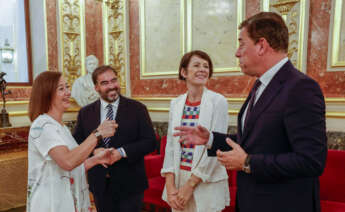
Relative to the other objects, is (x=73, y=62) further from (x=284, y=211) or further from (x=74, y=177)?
(x=284, y=211)

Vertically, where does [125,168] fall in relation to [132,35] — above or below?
below

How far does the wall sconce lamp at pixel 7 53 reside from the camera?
3891 millimetres

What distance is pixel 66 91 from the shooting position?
166cm

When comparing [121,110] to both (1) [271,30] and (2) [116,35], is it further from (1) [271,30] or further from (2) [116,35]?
(2) [116,35]

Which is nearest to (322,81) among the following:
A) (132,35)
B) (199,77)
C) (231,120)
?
(231,120)

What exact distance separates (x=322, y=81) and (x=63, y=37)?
4.06 meters

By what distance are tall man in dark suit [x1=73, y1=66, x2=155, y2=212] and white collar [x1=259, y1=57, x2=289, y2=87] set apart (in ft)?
3.39

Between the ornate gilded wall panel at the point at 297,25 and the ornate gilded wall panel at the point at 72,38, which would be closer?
the ornate gilded wall panel at the point at 297,25

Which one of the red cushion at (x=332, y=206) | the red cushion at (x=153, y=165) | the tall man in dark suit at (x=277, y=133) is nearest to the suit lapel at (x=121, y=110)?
the tall man in dark suit at (x=277, y=133)

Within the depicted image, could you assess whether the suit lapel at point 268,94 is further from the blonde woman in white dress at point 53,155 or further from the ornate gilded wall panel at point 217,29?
the ornate gilded wall panel at point 217,29

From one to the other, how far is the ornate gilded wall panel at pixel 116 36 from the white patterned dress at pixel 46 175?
3.10 metres

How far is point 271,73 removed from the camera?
1198mm

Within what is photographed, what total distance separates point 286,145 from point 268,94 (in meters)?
0.24

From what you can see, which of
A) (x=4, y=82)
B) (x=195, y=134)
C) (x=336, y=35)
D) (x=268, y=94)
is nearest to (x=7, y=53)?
(x=4, y=82)
